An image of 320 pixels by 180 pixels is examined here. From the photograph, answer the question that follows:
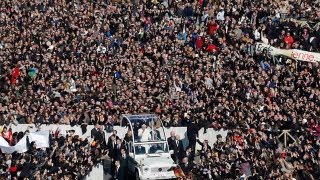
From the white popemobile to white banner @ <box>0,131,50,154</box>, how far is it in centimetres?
326

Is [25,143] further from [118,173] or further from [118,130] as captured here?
[118,173]

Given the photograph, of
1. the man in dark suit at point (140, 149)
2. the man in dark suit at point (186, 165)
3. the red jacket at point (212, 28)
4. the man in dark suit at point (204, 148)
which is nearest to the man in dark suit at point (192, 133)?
the man in dark suit at point (204, 148)

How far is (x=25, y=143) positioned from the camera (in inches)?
1250

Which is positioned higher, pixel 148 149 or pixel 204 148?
pixel 148 149

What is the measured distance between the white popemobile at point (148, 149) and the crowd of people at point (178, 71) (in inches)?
54.7

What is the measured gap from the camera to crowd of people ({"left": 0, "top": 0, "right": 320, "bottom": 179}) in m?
32.6

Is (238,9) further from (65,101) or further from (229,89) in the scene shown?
(65,101)

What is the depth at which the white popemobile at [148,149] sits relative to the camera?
1148 inches

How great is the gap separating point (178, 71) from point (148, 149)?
7.97 meters

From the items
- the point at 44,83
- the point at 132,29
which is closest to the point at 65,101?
the point at 44,83

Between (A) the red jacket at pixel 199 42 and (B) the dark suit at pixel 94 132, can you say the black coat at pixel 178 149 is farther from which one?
(A) the red jacket at pixel 199 42

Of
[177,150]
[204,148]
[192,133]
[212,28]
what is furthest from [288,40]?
[177,150]

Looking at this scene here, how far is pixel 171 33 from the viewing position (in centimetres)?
4109

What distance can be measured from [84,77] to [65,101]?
111 inches
